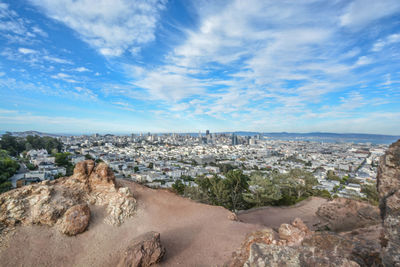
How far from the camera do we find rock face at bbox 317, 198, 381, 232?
8438 millimetres

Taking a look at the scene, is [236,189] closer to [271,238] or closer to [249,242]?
[271,238]

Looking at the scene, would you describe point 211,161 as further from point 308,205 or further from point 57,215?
point 57,215

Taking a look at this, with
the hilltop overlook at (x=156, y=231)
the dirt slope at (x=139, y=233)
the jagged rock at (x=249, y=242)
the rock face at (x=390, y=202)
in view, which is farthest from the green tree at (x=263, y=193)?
the rock face at (x=390, y=202)

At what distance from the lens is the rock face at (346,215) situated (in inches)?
332

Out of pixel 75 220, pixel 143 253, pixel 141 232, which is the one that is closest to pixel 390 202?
pixel 143 253

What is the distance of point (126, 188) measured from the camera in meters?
8.62

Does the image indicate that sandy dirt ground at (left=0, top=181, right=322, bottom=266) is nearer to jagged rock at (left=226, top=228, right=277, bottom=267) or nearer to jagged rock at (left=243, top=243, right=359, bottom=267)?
jagged rock at (left=226, top=228, right=277, bottom=267)

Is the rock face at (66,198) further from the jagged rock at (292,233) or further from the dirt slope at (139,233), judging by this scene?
the jagged rock at (292,233)

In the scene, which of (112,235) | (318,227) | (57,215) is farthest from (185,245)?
(318,227)

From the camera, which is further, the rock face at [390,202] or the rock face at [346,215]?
the rock face at [346,215]

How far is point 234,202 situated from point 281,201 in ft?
11.6

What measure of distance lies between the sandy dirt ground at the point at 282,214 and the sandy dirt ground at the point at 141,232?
2.65 metres

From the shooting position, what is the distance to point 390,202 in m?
3.11

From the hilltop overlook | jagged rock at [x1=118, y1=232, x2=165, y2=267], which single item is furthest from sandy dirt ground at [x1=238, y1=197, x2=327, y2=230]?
jagged rock at [x1=118, y1=232, x2=165, y2=267]
